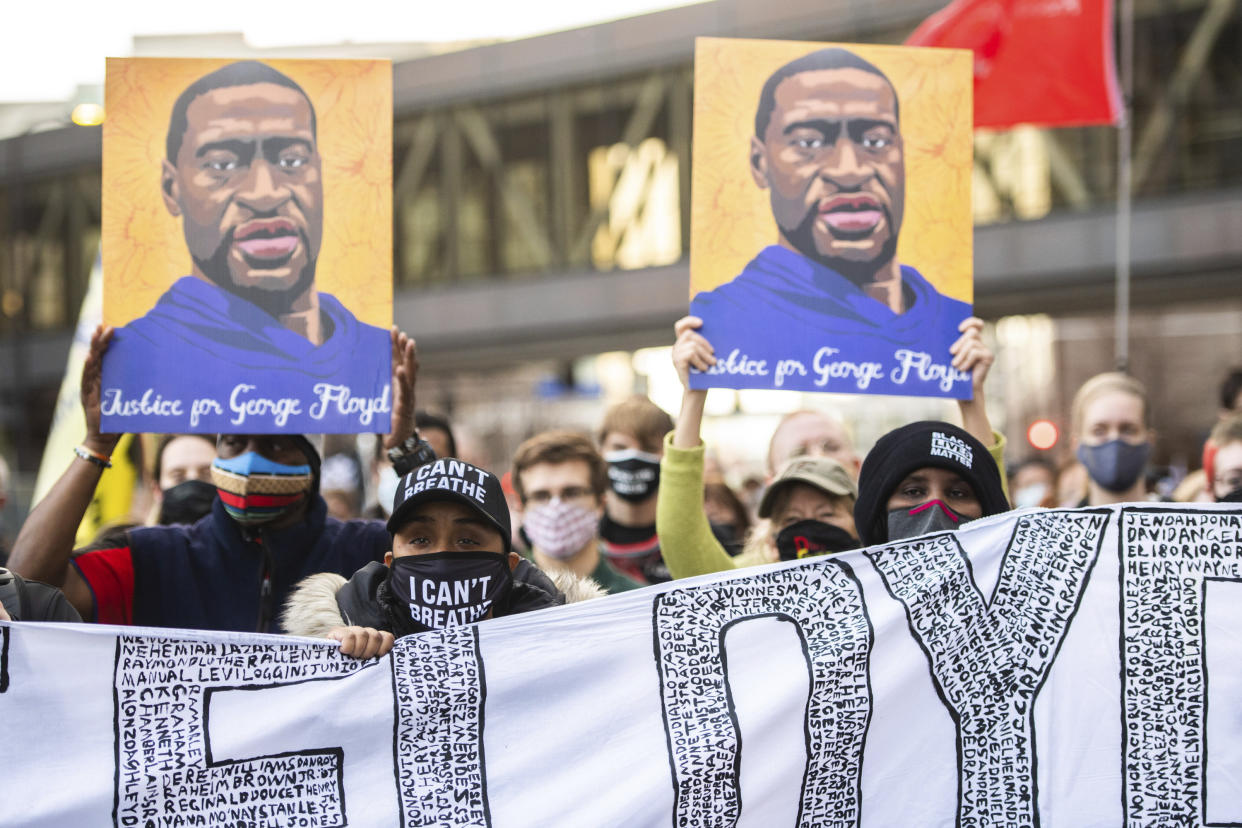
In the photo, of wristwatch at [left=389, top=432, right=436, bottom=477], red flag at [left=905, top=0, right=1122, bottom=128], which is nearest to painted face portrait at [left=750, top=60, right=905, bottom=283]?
wristwatch at [left=389, top=432, right=436, bottom=477]

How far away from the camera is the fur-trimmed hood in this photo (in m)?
2.63

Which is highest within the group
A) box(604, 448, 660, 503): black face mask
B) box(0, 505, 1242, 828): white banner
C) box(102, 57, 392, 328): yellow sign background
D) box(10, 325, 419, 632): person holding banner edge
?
box(102, 57, 392, 328): yellow sign background

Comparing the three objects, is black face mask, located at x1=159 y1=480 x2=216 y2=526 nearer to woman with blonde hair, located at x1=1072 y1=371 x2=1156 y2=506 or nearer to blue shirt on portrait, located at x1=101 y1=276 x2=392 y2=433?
blue shirt on portrait, located at x1=101 y1=276 x2=392 y2=433

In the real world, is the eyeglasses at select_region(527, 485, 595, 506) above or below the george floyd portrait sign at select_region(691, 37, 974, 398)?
below

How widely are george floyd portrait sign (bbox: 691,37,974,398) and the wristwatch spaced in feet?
2.84

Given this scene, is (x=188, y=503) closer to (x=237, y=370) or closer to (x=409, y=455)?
(x=237, y=370)

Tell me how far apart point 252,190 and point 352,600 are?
1.26 m

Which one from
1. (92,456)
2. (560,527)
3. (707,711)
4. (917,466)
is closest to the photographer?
(707,711)

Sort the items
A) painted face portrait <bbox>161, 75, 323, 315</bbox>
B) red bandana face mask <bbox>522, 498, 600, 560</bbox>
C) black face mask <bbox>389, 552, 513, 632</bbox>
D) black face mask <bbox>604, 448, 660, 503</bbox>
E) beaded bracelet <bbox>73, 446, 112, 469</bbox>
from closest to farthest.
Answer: black face mask <bbox>389, 552, 513, 632</bbox> < beaded bracelet <bbox>73, 446, 112, 469</bbox> < painted face portrait <bbox>161, 75, 323, 315</bbox> < red bandana face mask <bbox>522, 498, 600, 560</bbox> < black face mask <bbox>604, 448, 660, 503</bbox>

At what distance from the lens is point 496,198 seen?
2314cm

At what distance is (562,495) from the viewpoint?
402cm

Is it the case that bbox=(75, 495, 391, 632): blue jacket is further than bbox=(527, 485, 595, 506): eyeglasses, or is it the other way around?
bbox=(527, 485, 595, 506): eyeglasses

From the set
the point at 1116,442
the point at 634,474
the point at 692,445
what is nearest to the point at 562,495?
the point at 634,474

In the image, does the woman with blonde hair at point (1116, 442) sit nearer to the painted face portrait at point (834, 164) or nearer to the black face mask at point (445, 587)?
the painted face portrait at point (834, 164)
